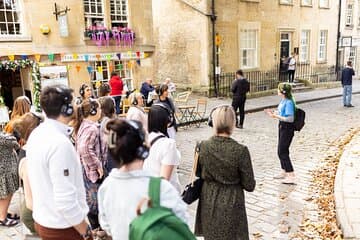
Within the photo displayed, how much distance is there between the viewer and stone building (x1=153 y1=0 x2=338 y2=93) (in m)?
17.9

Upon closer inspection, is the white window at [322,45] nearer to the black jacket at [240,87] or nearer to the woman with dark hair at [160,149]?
the black jacket at [240,87]

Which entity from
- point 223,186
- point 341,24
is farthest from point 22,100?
point 341,24

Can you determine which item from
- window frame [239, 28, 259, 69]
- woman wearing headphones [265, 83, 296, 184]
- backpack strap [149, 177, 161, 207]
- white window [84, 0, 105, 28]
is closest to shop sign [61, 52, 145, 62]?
white window [84, 0, 105, 28]

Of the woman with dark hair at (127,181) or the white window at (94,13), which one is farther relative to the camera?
the white window at (94,13)

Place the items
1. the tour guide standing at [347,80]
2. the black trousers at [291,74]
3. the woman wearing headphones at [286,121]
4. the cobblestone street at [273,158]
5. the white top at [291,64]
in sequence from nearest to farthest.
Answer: the cobblestone street at [273,158] < the woman wearing headphones at [286,121] < the tour guide standing at [347,80] < the white top at [291,64] < the black trousers at [291,74]

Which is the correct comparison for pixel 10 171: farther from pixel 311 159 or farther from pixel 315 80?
pixel 315 80

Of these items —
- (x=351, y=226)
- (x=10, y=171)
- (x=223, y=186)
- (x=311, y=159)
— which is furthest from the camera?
(x=311, y=159)

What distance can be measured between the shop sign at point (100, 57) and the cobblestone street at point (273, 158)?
4.32 meters

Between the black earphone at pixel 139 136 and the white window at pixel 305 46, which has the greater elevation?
the white window at pixel 305 46

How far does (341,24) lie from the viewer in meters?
26.8

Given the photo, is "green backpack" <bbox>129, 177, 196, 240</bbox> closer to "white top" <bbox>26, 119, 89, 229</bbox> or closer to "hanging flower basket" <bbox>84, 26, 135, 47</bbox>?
"white top" <bbox>26, 119, 89, 229</bbox>

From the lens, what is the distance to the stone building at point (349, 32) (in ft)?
88.3

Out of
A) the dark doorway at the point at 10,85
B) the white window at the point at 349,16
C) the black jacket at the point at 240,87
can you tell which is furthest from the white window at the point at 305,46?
the dark doorway at the point at 10,85

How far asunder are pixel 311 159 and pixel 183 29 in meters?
12.7
